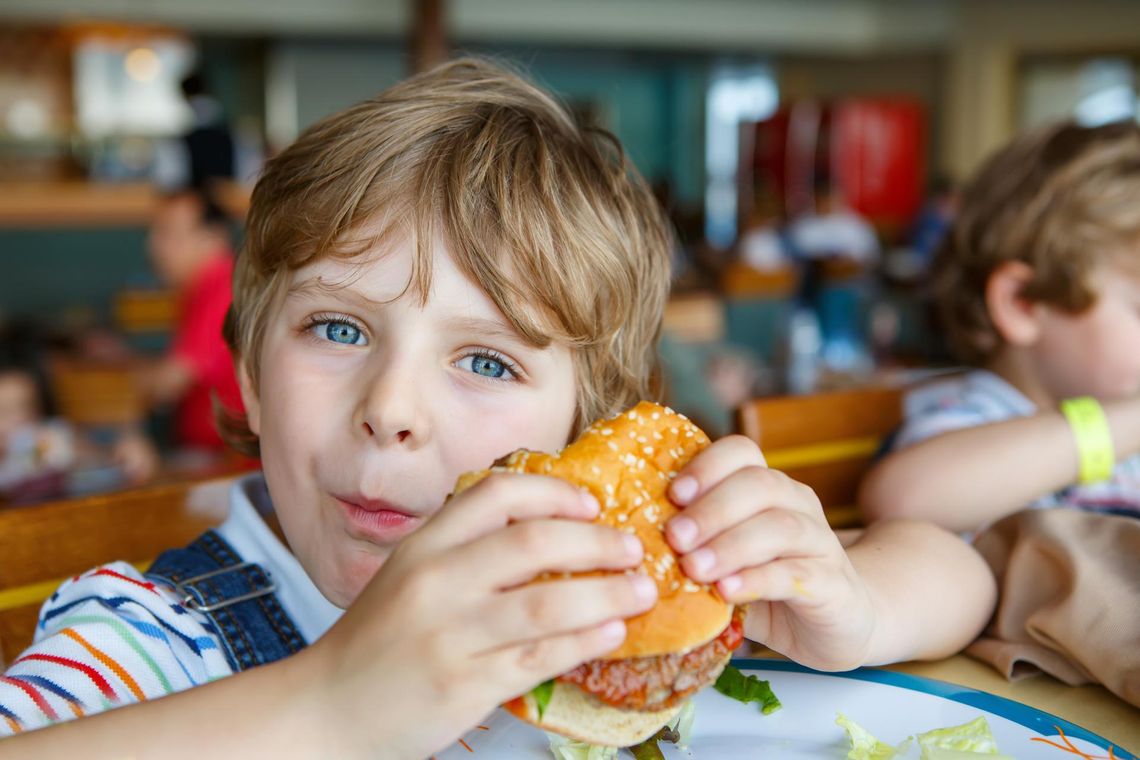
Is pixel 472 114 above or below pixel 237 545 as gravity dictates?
above

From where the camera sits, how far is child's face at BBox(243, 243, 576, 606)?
88cm

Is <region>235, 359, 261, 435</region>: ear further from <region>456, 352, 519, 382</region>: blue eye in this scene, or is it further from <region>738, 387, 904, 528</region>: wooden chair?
<region>738, 387, 904, 528</region>: wooden chair

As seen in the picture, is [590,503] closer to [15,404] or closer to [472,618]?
[472,618]

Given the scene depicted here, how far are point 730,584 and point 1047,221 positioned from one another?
1.30 m

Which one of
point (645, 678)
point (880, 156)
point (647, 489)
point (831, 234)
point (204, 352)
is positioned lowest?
point (831, 234)

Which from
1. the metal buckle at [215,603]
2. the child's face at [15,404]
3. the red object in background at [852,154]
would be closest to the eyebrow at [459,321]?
the metal buckle at [215,603]

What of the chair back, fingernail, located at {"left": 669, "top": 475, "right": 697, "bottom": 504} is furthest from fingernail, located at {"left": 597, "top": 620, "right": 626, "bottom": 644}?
the chair back

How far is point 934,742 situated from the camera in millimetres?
790

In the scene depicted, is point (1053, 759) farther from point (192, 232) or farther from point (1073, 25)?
point (1073, 25)

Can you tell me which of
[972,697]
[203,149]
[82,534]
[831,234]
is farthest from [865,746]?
[831,234]

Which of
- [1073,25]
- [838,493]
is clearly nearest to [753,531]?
[838,493]

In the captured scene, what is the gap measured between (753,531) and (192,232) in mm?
4163

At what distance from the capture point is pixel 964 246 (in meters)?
1.91

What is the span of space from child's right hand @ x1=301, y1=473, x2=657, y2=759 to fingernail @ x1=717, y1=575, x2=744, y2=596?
72 millimetres
